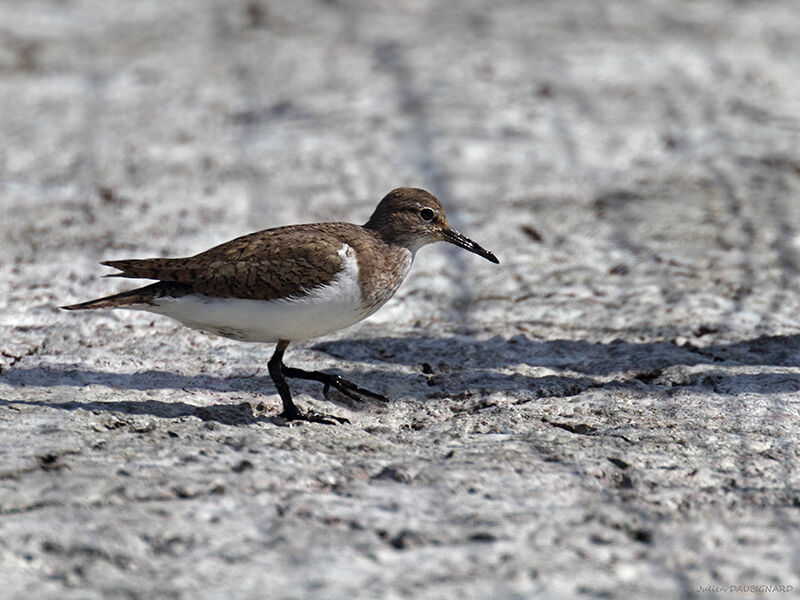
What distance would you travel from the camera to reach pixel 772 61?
389 inches

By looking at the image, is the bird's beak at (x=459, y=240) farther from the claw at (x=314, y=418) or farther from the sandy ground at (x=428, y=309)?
the claw at (x=314, y=418)

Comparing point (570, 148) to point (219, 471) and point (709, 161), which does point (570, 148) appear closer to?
point (709, 161)

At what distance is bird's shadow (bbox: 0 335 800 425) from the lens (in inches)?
194

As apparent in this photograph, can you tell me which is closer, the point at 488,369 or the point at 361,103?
the point at 488,369

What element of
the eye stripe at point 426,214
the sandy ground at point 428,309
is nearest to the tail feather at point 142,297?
the sandy ground at point 428,309

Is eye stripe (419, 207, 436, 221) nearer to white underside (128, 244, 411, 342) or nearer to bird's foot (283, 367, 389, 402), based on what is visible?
white underside (128, 244, 411, 342)

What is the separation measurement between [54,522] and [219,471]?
2.24 ft

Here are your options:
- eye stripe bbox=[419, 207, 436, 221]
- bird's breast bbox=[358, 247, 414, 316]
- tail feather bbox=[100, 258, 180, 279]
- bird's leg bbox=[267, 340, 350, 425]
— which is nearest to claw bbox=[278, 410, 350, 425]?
bird's leg bbox=[267, 340, 350, 425]

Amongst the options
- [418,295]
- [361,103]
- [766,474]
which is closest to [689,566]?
[766,474]

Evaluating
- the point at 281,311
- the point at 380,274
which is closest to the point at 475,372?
the point at 380,274

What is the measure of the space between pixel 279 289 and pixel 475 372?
1355mm

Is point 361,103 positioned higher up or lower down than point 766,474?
higher up

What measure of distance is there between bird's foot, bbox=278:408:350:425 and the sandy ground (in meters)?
0.10

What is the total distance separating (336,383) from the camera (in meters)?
5.03
